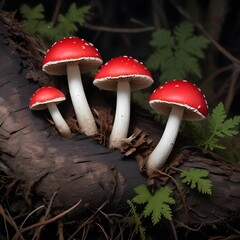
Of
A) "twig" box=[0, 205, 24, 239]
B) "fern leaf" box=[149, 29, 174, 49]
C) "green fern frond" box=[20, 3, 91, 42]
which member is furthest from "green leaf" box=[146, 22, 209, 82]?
"twig" box=[0, 205, 24, 239]

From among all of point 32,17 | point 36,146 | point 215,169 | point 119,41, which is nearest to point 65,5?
point 119,41

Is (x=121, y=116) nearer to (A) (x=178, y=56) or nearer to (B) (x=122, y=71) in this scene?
(B) (x=122, y=71)

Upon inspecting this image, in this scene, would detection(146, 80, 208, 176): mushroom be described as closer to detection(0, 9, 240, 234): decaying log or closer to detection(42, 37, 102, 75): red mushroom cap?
detection(0, 9, 240, 234): decaying log

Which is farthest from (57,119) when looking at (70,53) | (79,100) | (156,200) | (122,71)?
(156,200)

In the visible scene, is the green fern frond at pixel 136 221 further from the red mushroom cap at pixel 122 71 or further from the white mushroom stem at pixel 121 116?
the red mushroom cap at pixel 122 71

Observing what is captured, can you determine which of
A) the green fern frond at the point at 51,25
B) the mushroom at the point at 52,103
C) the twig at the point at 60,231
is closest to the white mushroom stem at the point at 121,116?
the mushroom at the point at 52,103

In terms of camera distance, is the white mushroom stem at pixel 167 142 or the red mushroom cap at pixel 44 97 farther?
the white mushroom stem at pixel 167 142

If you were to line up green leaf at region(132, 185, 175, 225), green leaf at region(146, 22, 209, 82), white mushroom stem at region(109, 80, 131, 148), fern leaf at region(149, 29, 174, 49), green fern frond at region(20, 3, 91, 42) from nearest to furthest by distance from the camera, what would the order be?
green leaf at region(132, 185, 175, 225) < white mushroom stem at region(109, 80, 131, 148) < green fern frond at region(20, 3, 91, 42) < green leaf at region(146, 22, 209, 82) < fern leaf at region(149, 29, 174, 49)

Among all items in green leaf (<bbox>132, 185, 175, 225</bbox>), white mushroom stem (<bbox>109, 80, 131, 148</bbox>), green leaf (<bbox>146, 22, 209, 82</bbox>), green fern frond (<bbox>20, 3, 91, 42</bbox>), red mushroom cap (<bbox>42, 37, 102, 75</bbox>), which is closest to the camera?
green leaf (<bbox>132, 185, 175, 225</bbox>)
